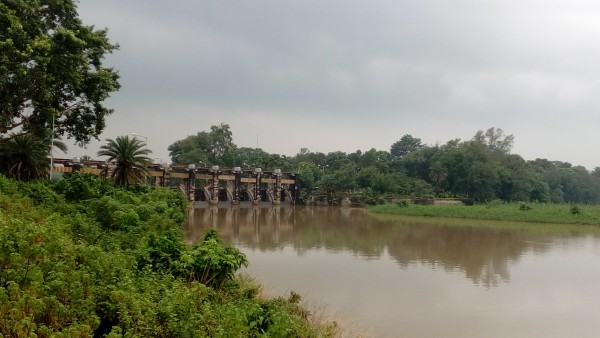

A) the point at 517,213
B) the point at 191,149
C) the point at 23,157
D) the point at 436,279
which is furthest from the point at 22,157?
the point at 191,149

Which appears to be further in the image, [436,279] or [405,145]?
[405,145]

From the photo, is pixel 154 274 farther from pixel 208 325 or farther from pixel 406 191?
pixel 406 191

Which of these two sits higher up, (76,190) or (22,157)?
(22,157)

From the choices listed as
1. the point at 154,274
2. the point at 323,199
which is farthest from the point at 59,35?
the point at 323,199

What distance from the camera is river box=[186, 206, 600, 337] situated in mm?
8812

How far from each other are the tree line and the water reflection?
20.7 metres

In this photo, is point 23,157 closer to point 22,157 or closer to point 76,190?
point 22,157

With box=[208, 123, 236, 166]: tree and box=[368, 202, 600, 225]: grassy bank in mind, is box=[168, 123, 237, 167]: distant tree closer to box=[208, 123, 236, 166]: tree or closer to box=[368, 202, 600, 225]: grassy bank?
box=[208, 123, 236, 166]: tree

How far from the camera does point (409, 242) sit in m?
21.3

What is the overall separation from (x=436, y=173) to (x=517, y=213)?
17049mm

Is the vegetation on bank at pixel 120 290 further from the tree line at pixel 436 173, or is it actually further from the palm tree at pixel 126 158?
the tree line at pixel 436 173

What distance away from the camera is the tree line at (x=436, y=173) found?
4891 cm

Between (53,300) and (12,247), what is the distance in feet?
4.38

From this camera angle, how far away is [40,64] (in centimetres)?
1184
